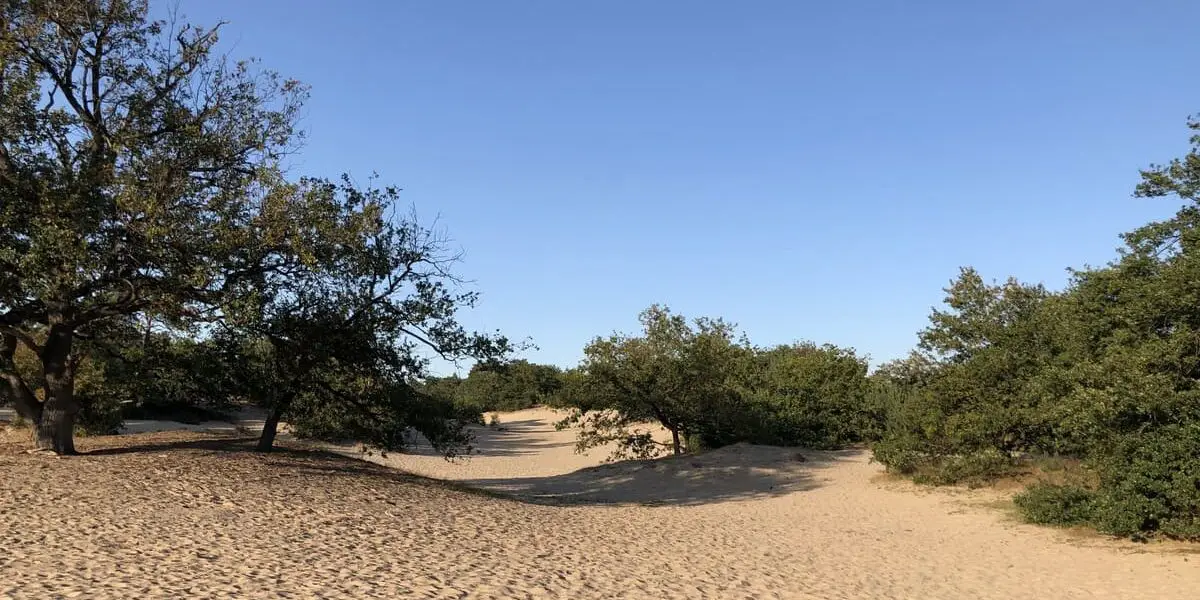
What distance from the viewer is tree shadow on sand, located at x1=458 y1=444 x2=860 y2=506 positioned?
19516mm

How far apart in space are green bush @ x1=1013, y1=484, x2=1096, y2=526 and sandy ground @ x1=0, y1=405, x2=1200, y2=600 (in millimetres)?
317

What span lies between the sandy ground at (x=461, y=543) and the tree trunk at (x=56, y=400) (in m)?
0.54

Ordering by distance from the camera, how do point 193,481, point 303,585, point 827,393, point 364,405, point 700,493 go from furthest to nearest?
point 827,393 → point 700,493 → point 364,405 → point 193,481 → point 303,585

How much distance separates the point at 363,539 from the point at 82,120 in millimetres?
9568

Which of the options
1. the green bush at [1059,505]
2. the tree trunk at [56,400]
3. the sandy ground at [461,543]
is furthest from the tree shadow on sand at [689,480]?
the tree trunk at [56,400]

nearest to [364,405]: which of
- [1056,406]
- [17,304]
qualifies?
[17,304]

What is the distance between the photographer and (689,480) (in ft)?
72.0

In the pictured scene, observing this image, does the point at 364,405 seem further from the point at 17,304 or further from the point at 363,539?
the point at 363,539

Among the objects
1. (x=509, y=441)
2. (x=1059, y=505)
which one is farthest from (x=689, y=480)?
(x=509, y=441)

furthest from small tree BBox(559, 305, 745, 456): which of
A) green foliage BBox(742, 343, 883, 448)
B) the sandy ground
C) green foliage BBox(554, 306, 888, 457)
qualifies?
the sandy ground

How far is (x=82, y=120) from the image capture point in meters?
12.8

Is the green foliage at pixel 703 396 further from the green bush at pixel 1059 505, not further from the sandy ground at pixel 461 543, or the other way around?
the green bush at pixel 1059 505

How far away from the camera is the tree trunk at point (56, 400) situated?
1334 centimetres

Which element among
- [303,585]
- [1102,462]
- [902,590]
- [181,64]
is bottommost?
[902,590]
